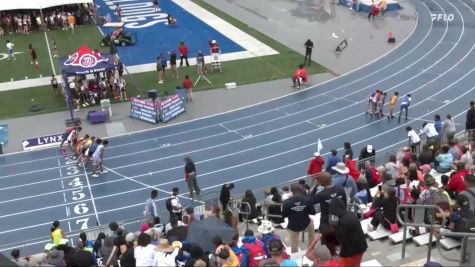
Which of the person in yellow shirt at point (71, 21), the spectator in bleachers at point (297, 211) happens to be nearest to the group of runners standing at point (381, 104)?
the spectator in bleachers at point (297, 211)

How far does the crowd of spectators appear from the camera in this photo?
135ft

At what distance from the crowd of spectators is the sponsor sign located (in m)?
19.1

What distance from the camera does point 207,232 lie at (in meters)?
11.3

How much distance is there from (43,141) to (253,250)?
641 inches

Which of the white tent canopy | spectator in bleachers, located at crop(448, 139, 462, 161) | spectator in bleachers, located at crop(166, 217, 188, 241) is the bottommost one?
spectator in bleachers, located at crop(166, 217, 188, 241)

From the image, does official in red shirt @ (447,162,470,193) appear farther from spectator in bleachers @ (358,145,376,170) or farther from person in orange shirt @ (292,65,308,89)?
person in orange shirt @ (292,65,308,89)

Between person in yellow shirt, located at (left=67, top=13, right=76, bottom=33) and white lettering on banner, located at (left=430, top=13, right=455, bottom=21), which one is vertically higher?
person in yellow shirt, located at (left=67, top=13, right=76, bottom=33)

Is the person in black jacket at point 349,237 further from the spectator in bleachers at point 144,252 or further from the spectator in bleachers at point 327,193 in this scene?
the spectator in bleachers at point 144,252

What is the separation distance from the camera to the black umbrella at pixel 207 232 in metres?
11.1

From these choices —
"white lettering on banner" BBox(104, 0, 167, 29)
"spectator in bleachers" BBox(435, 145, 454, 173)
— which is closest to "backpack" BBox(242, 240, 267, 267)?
"spectator in bleachers" BBox(435, 145, 454, 173)

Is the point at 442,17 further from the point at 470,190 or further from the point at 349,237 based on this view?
the point at 349,237

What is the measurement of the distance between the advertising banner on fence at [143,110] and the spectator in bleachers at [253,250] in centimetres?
1656

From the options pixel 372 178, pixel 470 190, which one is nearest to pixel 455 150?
pixel 372 178

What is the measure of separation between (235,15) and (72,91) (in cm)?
1894
